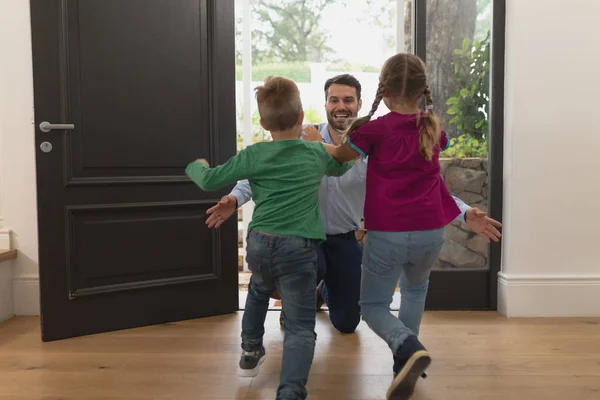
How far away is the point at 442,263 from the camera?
120 inches

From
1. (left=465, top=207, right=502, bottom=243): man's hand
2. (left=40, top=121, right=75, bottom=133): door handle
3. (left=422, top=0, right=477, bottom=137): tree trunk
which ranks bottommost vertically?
(left=465, top=207, right=502, bottom=243): man's hand

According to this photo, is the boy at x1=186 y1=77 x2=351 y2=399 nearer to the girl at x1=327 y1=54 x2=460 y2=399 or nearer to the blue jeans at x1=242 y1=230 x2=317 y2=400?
the blue jeans at x1=242 y1=230 x2=317 y2=400

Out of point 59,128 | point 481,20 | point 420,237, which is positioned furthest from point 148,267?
point 481,20

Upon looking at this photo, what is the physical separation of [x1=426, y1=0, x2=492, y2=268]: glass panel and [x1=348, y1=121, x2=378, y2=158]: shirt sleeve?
1.39m

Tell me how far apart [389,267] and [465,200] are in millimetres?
1441

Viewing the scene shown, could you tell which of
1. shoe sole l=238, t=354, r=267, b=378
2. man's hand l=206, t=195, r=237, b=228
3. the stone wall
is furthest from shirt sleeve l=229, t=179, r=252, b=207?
the stone wall

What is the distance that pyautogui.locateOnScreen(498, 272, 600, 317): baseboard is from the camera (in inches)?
113

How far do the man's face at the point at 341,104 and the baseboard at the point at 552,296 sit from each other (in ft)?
4.25

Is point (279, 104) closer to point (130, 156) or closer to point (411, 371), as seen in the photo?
point (411, 371)

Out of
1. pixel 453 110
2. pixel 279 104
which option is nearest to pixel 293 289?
pixel 279 104

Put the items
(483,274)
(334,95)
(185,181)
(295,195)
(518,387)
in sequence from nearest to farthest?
(295,195)
(518,387)
(334,95)
(185,181)
(483,274)

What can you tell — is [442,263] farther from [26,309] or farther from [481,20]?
[26,309]

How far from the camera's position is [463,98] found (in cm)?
302

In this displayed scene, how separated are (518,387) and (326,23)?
4176mm
